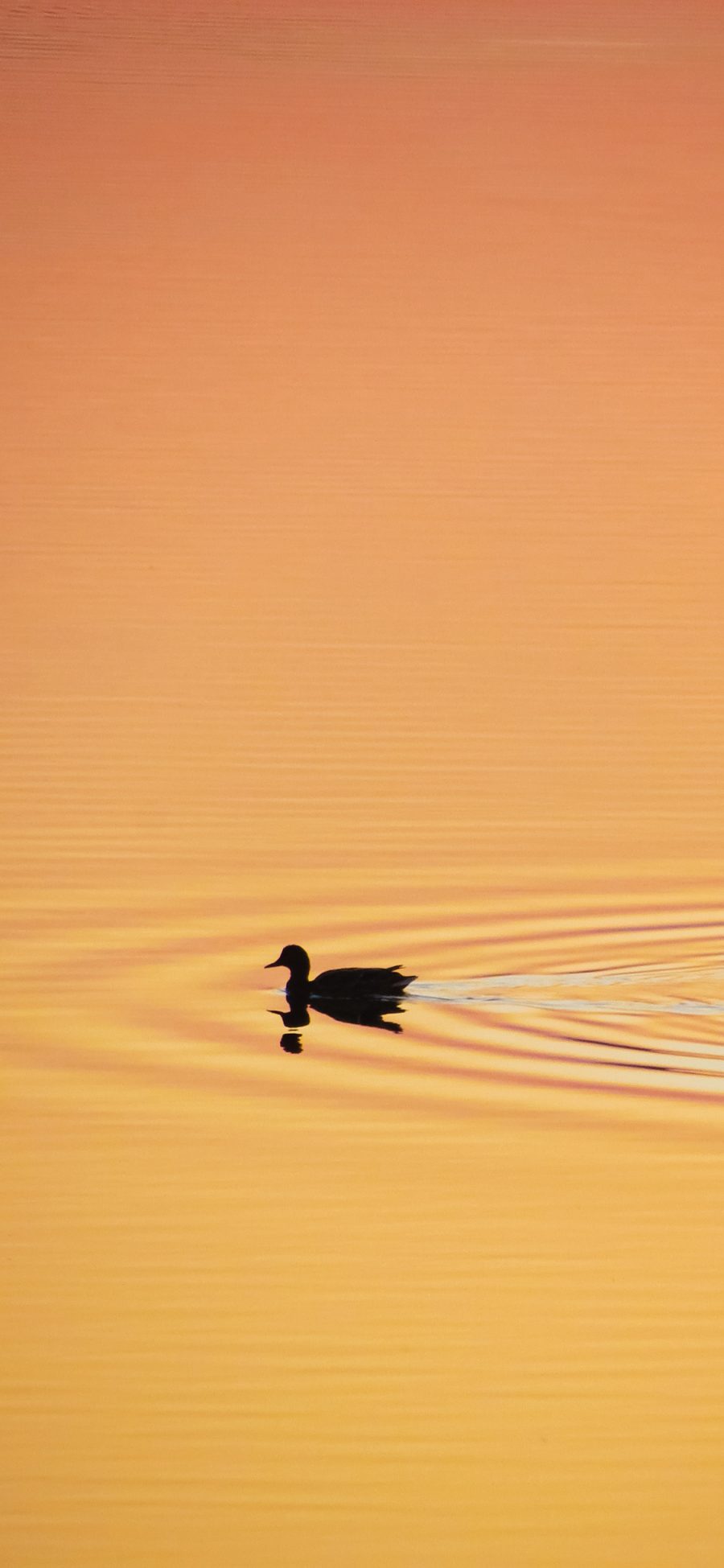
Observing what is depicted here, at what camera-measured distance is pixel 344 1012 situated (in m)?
11.0

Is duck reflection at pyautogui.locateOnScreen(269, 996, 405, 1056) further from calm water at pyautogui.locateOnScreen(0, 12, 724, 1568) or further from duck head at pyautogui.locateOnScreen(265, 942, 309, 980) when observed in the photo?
duck head at pyautogui.locateOnScreen(265, 942, 309, 980)

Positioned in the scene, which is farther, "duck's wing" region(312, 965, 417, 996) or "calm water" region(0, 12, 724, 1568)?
"duck's wing" region(312, 965, 417, 996)

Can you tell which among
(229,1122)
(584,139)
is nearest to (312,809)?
(229,1122)

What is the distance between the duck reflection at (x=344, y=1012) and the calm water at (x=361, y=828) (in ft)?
0.16

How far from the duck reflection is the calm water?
49 mm

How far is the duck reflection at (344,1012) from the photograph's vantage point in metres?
10.9

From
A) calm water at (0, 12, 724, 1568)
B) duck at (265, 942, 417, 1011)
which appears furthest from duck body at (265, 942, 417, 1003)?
calm water at (0, 12, 724, 1568)

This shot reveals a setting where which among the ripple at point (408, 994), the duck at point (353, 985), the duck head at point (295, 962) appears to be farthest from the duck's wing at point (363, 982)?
the duck head at point (295, 962)

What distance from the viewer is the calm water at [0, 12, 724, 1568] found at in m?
7.27

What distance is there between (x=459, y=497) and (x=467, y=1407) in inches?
541

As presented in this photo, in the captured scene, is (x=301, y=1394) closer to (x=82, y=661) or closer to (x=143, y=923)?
(x=143, y=923)

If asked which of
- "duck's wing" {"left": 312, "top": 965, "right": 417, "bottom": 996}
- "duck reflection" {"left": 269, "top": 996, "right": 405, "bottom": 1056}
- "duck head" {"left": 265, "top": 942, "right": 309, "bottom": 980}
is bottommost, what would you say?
"duck reflection" {"left": 269, "top": 996, "right": 405, "bottom": 1056}

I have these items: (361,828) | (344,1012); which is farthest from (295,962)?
(361,828)

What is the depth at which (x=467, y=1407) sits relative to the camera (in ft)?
24.0
